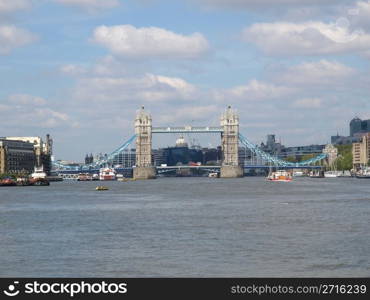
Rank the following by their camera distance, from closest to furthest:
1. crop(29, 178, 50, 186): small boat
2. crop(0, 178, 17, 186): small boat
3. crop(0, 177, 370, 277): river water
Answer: crop(0, 177, 370, 277): river water → crop(0, 178, 17, 186): small boat → crop(29, 178, 50, 186): small boat

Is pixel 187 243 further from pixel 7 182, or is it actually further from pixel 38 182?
pixel 38 182

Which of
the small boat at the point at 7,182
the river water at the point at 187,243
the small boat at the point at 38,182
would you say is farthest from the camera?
the small boat at the point at 38,182

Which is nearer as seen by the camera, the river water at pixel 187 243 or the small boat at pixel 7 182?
the river water at pixel 187 243

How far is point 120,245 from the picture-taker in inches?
1650

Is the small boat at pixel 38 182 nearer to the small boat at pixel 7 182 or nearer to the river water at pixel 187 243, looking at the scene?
the small boat at pixel 7 182

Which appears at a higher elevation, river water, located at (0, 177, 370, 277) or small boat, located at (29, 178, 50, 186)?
small boat, located at (29, 178, 50, 186)

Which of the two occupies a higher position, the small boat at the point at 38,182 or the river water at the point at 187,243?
the small boat at the point at 38,182

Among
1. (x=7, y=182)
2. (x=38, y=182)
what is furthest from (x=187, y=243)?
(x=38, y=182)

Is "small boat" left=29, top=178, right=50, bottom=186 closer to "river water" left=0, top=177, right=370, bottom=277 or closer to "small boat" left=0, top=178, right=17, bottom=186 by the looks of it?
"small boat" left=0, top=178, right=17, bottom=186

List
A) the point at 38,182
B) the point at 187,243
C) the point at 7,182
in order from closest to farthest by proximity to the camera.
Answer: the point at 187,243 < the point at 7,182 < the point at 38,182

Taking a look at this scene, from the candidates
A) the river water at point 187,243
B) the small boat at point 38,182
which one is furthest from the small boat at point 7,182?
the river water at point 187,243

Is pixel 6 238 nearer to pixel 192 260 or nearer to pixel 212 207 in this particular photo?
pixel 192 260

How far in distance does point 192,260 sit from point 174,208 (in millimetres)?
35703

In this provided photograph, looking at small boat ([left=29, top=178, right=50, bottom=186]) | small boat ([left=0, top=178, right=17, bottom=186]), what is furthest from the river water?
small boat ([left=29, top=178, right=50, bottom=186])
